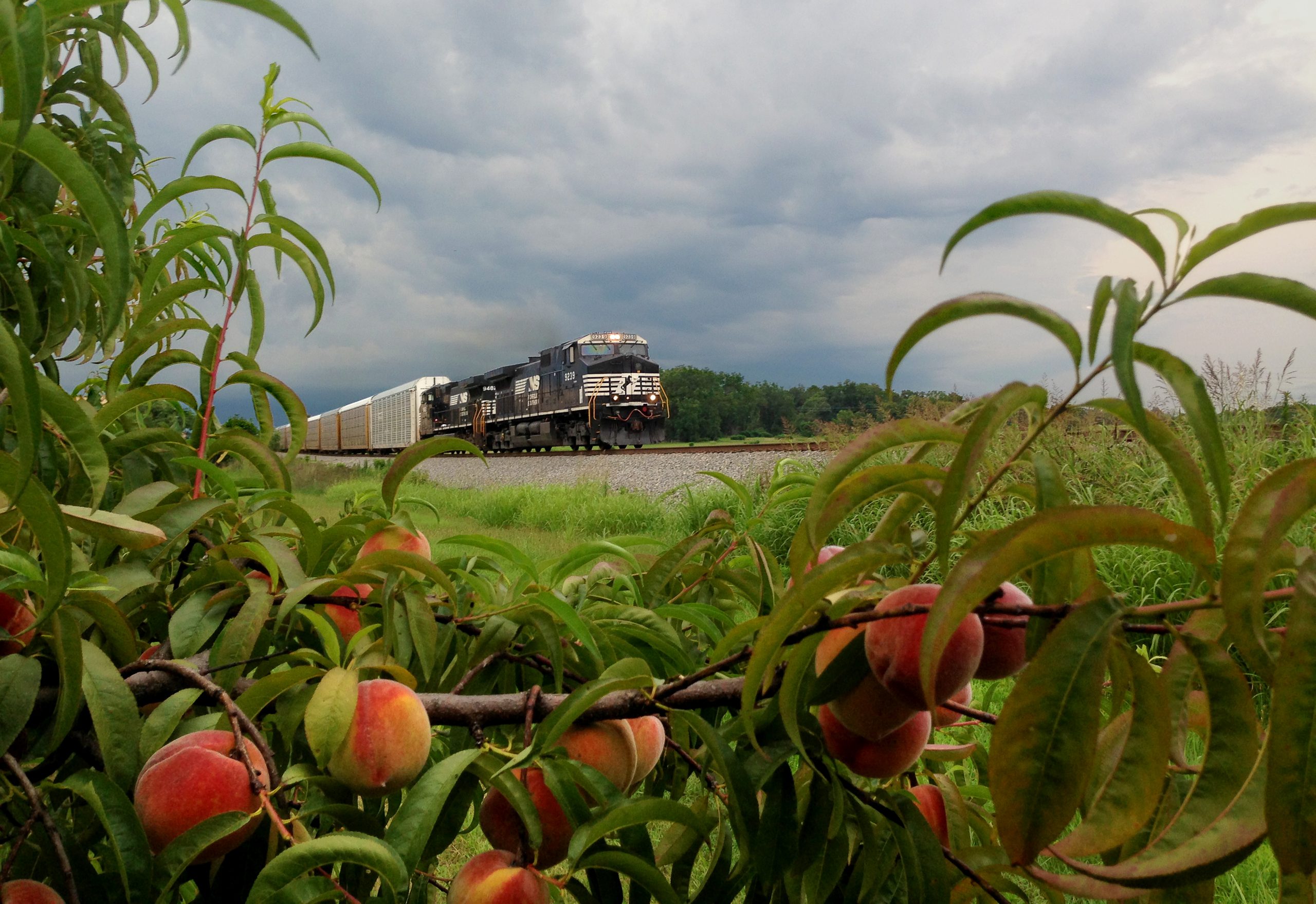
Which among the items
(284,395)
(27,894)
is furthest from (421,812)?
(284,395)

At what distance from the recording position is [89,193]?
495 millimetres

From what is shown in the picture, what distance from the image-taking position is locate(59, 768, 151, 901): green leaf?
505mm

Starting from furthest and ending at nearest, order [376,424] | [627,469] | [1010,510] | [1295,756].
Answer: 1. [376,424]
2. [627,469]
3. [1010,510]
4. [1295,756]

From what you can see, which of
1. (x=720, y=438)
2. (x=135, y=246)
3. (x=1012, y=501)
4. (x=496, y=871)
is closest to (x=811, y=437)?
(x=1012, y=501)

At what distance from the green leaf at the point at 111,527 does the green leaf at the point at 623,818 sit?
401 mm

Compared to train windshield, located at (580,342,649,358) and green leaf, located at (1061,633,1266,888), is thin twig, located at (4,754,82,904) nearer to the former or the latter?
green leaf, located at (1061,633,1266,888)

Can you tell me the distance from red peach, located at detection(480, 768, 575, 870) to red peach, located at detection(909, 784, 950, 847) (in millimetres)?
303

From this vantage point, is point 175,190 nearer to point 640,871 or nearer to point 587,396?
point 640,871

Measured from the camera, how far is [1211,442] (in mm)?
357

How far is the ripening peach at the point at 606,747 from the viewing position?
58 centimetres

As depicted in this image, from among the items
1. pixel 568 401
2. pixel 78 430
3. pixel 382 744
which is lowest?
pixel 382 744

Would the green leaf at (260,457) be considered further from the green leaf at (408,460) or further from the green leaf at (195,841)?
the green leaf at (195,841)

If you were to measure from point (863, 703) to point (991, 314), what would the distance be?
0.23 metres

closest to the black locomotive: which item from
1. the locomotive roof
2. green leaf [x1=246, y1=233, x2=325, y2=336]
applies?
the locomotive roof
